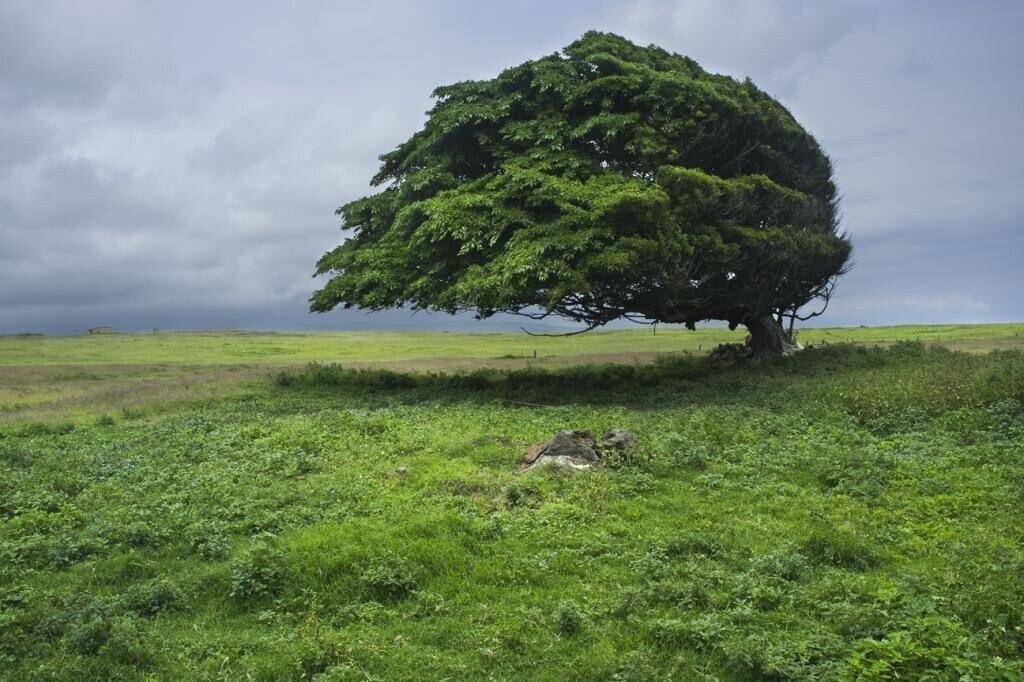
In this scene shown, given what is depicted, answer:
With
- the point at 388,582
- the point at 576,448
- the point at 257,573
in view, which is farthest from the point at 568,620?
the point at 576,448

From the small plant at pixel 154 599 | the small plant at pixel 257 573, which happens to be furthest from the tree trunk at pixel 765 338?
the small plant at pixel 154 599

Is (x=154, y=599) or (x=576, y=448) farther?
(x=576, y=448)

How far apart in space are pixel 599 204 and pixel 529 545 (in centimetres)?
1402

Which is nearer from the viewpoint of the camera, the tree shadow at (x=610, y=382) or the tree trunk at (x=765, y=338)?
the tree shadow at (x=610, y=382)

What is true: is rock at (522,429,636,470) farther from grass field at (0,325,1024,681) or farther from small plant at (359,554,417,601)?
small plant at (359,554,417,601)

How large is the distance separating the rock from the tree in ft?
24.2

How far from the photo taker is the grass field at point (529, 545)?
6.60 meters

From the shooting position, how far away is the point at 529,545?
9422 mm

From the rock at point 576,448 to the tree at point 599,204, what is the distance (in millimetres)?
7371

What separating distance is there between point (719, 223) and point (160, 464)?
59.2 feet

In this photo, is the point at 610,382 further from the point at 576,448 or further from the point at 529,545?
the point at 529,545

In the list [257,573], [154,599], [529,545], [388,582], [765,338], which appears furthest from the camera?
[765,338]

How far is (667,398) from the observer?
22375 millimetres

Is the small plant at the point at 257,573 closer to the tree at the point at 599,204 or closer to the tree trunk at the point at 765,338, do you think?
the tree at the point at 599,204
